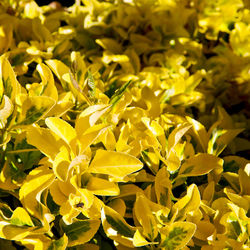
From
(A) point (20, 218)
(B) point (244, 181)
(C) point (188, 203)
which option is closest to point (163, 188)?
(C) point (188, 203)

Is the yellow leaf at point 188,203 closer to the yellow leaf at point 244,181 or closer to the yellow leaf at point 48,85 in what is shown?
the yellow leaf at point 244,181

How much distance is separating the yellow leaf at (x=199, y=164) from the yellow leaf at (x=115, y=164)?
204mm

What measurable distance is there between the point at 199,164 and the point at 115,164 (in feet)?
0.86

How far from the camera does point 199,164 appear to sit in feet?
3.19

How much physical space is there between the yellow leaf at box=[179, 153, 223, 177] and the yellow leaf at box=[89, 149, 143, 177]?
20 centimetres

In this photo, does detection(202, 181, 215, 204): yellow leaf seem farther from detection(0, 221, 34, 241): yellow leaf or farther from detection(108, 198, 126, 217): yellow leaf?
detection(0, 221, 34, 241): yellow leaf

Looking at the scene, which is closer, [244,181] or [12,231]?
[12,231]

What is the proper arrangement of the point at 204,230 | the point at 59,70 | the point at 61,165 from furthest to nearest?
the point at 59,70 < the point at 204,230 < the point at 61,165

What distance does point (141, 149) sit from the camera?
90 centimetres

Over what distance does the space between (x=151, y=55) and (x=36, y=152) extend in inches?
29.9

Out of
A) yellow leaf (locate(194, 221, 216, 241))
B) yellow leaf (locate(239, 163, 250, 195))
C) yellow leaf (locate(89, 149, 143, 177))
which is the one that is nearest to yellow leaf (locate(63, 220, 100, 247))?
yellow leaf (locate(89, 149, 143, 177))

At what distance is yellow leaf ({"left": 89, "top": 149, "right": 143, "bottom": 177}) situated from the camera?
2.60ft

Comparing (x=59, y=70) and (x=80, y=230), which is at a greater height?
(x=59, y=70)

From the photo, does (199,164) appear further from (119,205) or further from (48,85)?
(48,85)
